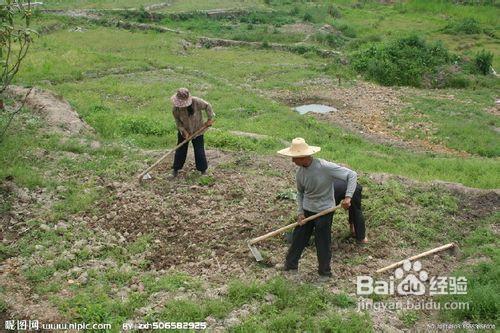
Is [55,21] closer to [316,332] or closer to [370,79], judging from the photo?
[370,79]

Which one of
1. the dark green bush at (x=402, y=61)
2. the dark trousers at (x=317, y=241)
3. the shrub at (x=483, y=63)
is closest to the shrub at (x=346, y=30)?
the dark green bush at (x=402, y=61)

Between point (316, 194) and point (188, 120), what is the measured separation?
3.67 meters

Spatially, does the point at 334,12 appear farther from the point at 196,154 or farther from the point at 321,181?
the point at 321,181

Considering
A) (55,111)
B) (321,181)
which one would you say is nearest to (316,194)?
(321,181)

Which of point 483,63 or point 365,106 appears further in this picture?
point 483,63

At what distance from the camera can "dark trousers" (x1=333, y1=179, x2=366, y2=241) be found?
6.89 m

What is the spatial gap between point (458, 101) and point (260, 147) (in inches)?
383

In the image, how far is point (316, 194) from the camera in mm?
6164

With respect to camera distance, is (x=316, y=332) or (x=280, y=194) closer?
(x=316, y=332)

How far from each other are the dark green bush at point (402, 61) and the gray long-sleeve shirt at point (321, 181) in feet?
54.0

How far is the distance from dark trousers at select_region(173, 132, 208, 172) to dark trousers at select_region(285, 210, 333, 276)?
3349 mm

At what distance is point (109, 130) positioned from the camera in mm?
12531

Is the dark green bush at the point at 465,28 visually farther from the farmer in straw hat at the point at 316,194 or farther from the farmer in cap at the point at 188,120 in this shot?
the farmer in straw hat at the point at 316,194

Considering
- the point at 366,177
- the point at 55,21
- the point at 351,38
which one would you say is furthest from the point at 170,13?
the point at 366,177
